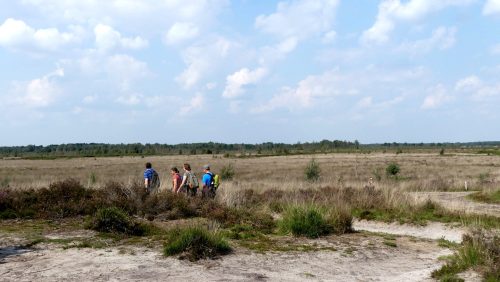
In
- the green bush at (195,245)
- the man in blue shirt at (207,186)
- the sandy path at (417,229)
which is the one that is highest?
the man in blue shirt at (207,186)

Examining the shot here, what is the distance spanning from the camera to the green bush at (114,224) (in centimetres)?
1113

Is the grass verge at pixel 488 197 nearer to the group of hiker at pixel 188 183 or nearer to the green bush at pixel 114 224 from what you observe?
the group of hiker at pixel 188 183

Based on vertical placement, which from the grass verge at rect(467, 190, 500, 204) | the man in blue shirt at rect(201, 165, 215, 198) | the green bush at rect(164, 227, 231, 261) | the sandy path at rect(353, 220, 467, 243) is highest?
the man in blue shirt at rect(201, 165, 215, 198)

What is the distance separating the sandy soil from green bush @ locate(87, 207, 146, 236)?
5.03 feet

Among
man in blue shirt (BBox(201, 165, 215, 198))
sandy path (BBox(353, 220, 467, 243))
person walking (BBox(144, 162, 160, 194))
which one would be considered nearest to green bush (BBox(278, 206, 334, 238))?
sandy path (BBox(353, 220, 467, 243))

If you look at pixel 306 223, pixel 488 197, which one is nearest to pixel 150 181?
pixel 306 223

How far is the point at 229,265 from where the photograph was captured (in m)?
8.33

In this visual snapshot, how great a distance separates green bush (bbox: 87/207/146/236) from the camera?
11.1 metres

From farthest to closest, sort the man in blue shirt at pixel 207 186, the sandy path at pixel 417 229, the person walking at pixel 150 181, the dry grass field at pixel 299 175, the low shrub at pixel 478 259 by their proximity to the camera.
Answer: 1. the dry grass field at pixel 299 175
2. the person walking at pixel 150 181
3. the man in blue shirt at pixel 207 186
4. the sandy path at pixel 417 229
5. the low shrub at pixel 478 259

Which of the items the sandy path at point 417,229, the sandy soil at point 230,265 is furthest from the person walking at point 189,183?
the sandy soil at point 230,265

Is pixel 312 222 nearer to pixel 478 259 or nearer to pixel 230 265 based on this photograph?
pixel 230 265

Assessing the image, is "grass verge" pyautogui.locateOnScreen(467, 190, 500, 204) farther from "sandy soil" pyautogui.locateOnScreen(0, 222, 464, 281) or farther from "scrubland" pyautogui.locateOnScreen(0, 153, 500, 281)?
"sandy soil" pyautogui.locateOnScreen(0, 222, 464, 281)

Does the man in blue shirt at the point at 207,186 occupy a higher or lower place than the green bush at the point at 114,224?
higher

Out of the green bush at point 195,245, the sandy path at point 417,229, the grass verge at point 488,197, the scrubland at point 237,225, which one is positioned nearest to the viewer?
the scrubland at point 237,225
